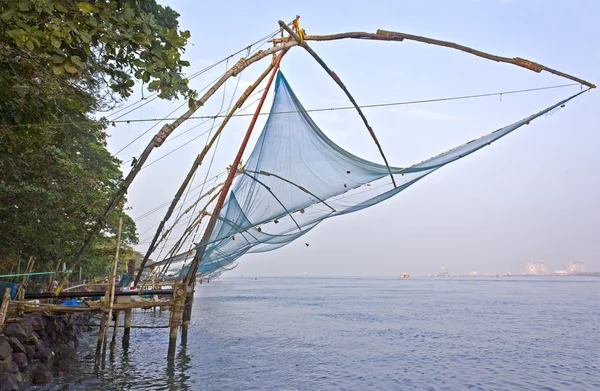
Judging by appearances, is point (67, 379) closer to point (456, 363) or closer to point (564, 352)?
point (456, 363)

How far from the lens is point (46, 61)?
4.39 meters

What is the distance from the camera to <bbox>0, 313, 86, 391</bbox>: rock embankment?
7.48 meters

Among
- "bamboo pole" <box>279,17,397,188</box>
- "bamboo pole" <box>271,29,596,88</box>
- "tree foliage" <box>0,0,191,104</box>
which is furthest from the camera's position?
"bamboo pole" <box>279,17,397,188</box>

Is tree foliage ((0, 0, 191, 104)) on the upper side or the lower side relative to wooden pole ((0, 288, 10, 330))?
upper

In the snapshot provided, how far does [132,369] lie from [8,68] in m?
8.05

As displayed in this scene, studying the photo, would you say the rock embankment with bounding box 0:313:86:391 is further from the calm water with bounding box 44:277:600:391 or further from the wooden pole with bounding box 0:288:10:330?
the calm water with bounding box 44:277:600:391

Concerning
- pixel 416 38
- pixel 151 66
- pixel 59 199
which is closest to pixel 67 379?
pixel 59 199

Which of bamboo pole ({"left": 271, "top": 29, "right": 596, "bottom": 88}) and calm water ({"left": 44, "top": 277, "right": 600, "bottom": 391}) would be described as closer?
bamboo pole ({"left": 271, "top": 29, "right": 596, "bottom": 88})

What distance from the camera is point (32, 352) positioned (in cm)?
916

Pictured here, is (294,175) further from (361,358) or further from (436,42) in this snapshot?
(361,358)

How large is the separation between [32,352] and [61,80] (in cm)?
675

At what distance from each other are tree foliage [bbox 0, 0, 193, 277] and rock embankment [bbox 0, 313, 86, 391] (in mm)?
2422

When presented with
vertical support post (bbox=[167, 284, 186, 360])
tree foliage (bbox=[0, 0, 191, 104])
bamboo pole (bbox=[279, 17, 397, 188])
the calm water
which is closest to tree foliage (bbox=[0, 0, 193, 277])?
tree foliage (bbox=[0, 0, 191, 104])

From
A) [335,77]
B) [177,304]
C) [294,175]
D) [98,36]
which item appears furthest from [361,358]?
[98,36]
